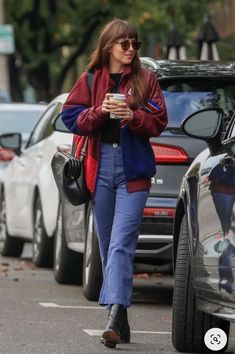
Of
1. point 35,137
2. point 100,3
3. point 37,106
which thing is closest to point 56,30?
point 100,3

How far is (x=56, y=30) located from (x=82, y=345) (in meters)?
30.3

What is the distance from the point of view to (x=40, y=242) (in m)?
14.0

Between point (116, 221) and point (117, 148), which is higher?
point (117, 148)

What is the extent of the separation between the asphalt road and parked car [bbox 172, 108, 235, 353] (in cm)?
25

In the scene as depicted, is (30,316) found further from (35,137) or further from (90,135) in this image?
(35,137)

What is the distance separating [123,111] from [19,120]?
1081 centimetres

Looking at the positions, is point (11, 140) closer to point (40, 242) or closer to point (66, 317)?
point (40, 242)

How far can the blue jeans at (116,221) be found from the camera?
27.0 ft

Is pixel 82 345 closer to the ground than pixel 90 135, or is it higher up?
closer to the ground

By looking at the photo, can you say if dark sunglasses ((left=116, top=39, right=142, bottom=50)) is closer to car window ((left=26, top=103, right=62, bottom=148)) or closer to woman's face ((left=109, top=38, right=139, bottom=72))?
woman's face ((left=109, top=38, right=139, bottom=72))

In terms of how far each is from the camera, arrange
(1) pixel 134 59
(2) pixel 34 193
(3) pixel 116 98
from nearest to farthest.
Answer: (3) pixel 116 98 → (1) pixel 134 59 → (2) pixel 34 193

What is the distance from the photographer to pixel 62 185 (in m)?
8.64

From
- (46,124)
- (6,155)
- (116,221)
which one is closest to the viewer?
(116,221)

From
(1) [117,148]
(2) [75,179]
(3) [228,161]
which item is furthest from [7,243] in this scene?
(3) [228,161]
